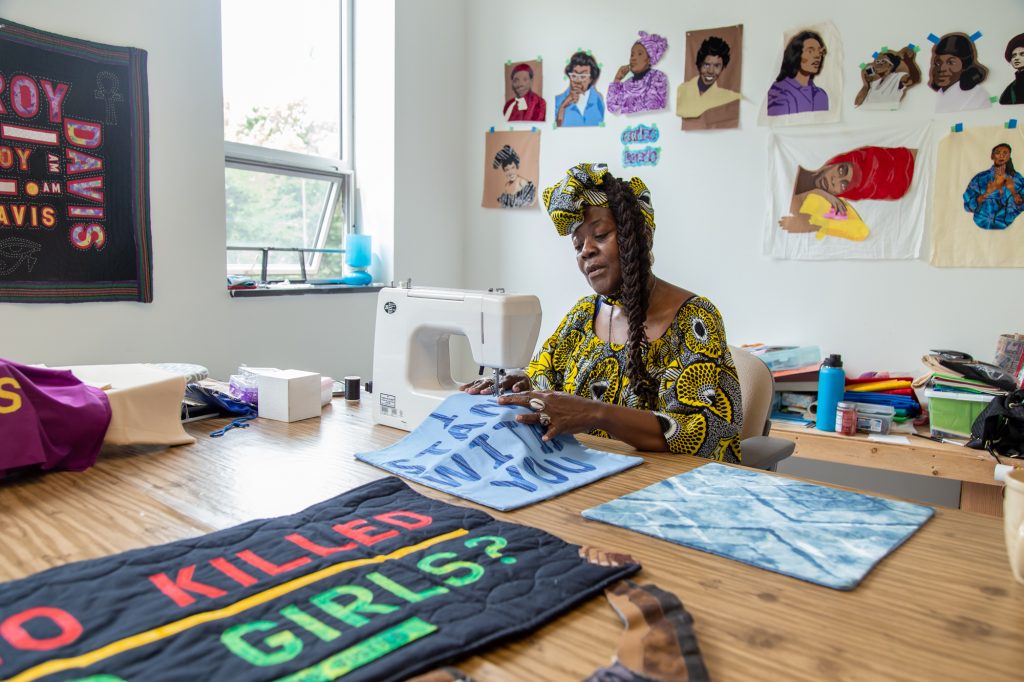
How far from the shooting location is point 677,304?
1.92m

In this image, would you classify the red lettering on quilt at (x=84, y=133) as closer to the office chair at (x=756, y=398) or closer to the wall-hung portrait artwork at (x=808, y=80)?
the office chair at (x=756, y=398)

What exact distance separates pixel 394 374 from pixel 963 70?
2.63 metres

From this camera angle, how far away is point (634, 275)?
6.15ft

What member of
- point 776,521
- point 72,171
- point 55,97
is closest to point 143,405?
point 776,521

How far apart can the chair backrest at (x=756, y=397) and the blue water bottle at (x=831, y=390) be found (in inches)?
37.9

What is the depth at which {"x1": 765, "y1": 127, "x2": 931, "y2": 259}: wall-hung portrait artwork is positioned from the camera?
3.03 meters

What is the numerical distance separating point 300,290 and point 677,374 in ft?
6.98

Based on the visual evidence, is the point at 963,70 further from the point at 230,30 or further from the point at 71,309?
the point at 71,309

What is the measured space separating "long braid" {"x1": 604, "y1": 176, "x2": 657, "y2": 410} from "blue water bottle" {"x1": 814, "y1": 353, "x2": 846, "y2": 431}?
1356 millimetres

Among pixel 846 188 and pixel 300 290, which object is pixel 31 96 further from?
pixel 846 188

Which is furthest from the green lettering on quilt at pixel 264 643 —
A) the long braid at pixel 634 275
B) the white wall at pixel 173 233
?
the white wall at pixel 173 233

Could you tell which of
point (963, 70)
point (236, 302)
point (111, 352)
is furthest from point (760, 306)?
point (111, 352)

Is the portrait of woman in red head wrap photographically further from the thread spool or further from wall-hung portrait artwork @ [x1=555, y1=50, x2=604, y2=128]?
the thread spool

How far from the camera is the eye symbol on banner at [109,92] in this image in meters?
2.57
